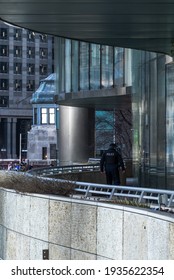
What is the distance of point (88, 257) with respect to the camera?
41.1 feet

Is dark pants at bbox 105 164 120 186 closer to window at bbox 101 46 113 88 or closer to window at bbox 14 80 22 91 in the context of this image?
window at bbox 101 46 113 88

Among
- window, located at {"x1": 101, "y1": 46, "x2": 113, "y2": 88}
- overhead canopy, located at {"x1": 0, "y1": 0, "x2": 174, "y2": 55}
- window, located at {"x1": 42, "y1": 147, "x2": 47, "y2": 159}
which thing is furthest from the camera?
window, located at {"x1": 42, "y1": 147, "x2": 47, "y2": 159}

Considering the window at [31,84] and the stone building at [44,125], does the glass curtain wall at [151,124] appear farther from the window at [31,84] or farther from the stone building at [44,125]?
the window at [31,84]

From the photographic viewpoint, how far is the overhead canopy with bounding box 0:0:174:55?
16.9 metres

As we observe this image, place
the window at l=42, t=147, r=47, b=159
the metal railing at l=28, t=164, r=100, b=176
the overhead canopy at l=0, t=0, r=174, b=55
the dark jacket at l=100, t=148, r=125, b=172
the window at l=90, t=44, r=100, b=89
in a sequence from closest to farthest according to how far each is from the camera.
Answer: the overhead canopy at l=0, t=0, r=174, b=55 → the dark jacket at l=100, t=148, r=125, b=172 → the metal railing at l=28, t=164, r=100, b=176 → the window at l=90, t=44, r=100, b=89 → the window at l=42, t=147, r=47, b=159

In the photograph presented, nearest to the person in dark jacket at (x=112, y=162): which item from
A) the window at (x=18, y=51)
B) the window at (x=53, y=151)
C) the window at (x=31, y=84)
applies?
the window at (x=53, y=151)

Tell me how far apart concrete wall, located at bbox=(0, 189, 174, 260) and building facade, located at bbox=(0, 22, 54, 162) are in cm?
11658

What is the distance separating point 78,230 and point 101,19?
7.35m

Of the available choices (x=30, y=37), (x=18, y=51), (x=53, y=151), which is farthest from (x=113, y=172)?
(x=30, y=37)

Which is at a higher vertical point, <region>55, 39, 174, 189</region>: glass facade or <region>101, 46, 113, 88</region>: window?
<region>101, 46, 113, 88</region>: window

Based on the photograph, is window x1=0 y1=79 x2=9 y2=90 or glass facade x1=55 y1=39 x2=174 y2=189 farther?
window x1=0 y1=79 x2=9 y2=90

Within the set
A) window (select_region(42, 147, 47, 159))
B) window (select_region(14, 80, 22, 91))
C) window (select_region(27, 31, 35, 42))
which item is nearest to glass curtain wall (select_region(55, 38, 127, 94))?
window (select_region(42, 147, 47, 159))

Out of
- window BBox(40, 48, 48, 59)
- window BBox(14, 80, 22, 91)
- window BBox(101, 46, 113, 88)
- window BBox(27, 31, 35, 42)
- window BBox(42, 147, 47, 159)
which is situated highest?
window BBox(27, 31, 35, 42)
